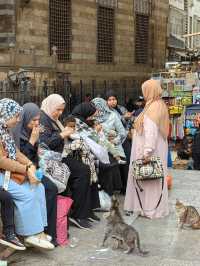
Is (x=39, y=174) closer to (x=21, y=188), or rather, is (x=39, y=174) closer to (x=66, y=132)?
(x=21, y=188)

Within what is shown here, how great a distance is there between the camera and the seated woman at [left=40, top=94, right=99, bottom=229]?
623 centimetres

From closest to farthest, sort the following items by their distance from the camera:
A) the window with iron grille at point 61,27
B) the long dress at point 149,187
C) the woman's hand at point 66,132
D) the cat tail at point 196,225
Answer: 1. the woman's hand at point 66,132
2. the cat tail at point 196,225
3. the long dress at point 149,187
4. the window with iron grille at point 61,27

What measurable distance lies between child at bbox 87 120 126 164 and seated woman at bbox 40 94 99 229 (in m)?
0.77

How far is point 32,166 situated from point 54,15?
15.7 meters

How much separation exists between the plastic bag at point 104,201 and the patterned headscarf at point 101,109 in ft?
3.68

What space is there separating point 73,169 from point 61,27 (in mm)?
15253

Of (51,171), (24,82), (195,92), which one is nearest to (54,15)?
(24,82)

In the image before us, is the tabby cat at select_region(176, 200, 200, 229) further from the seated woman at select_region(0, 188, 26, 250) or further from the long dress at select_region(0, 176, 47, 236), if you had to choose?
the seated woman at select_region(0, 188, 26, 250)

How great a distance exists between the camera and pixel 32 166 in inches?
214

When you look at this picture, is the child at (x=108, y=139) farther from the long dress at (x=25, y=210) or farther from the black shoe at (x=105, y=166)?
the long dress at (x=25, y=210)

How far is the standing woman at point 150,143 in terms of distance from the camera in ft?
22.3

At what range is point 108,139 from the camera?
780 cm

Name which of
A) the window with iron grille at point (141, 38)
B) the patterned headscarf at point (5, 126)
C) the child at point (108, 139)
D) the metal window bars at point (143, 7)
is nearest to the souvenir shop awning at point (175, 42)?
the window with iron grille at point (141, 38)

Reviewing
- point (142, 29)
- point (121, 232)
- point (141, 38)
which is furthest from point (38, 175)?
point (142, 29)
